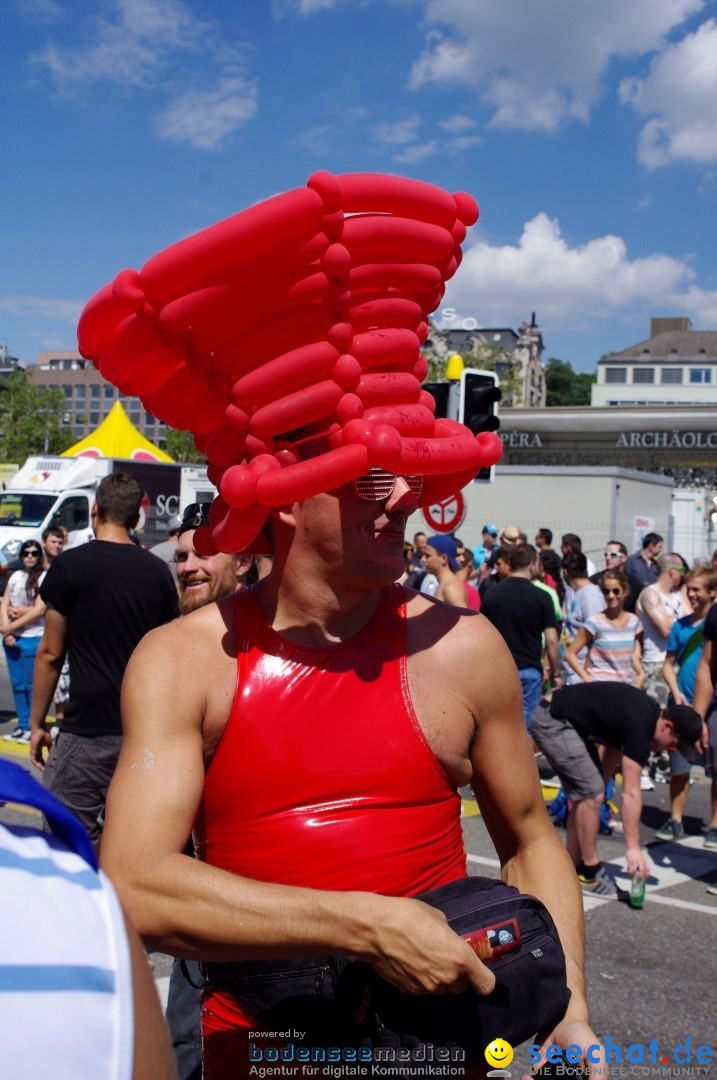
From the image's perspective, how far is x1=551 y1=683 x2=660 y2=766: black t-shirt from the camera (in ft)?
19.0

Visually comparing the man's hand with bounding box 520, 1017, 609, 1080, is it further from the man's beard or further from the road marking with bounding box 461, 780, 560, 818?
the road marking with bounding box 461, 780, 560, 818

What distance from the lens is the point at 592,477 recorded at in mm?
20578

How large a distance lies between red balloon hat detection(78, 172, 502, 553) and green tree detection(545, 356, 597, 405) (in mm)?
110520

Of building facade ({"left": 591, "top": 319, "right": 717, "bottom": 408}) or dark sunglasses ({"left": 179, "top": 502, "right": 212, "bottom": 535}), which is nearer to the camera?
dark sunglasses ({"left": 179, "top": 502, "right": 212, "bottom": 535})

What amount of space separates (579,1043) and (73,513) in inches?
816

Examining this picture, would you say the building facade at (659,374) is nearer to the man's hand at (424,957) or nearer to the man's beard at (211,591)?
the man's beard at (211,591)

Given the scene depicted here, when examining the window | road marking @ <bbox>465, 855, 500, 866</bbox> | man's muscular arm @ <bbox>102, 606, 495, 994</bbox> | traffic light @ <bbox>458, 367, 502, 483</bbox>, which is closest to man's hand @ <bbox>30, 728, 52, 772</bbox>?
road marking @ <bbox>465, 855, 500, 866</bbox>

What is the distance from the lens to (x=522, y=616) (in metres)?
7.79

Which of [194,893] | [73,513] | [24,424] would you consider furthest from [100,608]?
[24,424]

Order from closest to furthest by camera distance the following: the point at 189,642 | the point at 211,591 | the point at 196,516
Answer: the point at 189,642, the point at 211,591, the point at 196,516

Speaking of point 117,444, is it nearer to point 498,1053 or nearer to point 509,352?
point 498,1053

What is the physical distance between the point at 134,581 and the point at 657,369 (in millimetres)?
94886

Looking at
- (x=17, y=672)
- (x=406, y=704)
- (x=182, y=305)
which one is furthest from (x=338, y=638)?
(x=17, y=672)

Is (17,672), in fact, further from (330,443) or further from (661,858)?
(330,443)
